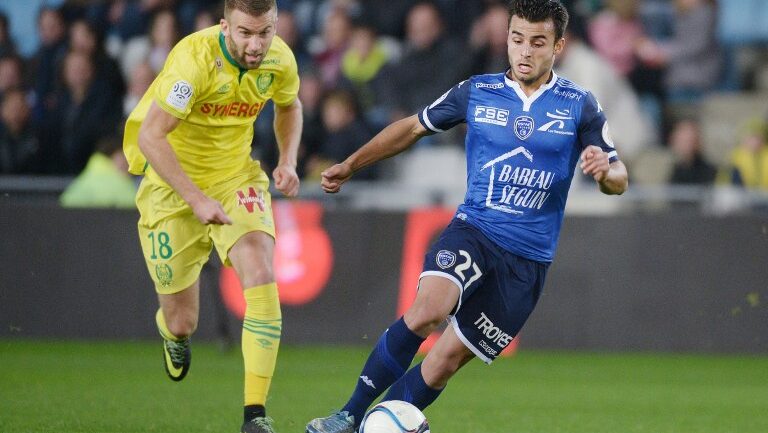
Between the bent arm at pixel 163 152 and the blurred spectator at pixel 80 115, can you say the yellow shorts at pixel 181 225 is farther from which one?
the blurred spectator at pixel 80 115

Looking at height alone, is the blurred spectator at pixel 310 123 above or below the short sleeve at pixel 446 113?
below

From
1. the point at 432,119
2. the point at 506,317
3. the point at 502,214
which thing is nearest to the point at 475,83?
the point at 432,119

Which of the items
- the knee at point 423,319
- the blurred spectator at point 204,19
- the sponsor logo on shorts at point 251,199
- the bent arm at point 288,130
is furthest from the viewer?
the blurred spectator at point 204,19

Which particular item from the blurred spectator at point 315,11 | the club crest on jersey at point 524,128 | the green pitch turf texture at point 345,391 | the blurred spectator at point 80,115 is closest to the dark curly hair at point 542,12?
the club crest on jersey at point 524,128

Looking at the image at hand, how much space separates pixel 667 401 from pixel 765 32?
25.8 ft

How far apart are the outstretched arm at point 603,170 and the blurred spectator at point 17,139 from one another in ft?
30.4

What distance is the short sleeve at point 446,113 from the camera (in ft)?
21.1

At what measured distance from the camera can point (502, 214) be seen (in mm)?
6328

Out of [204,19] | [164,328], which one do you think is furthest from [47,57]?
[164,328]

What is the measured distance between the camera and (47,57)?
48.3 ft

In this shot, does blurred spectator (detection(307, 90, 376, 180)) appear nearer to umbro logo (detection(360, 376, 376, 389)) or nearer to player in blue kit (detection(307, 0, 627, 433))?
player in blue kit (detection(307, 0, 627, 433))

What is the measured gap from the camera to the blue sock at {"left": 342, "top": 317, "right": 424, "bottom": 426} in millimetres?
6152

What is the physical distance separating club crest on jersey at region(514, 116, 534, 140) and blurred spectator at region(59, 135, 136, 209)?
21.7 ft

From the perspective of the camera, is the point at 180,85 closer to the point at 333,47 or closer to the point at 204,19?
the point at 204,19
